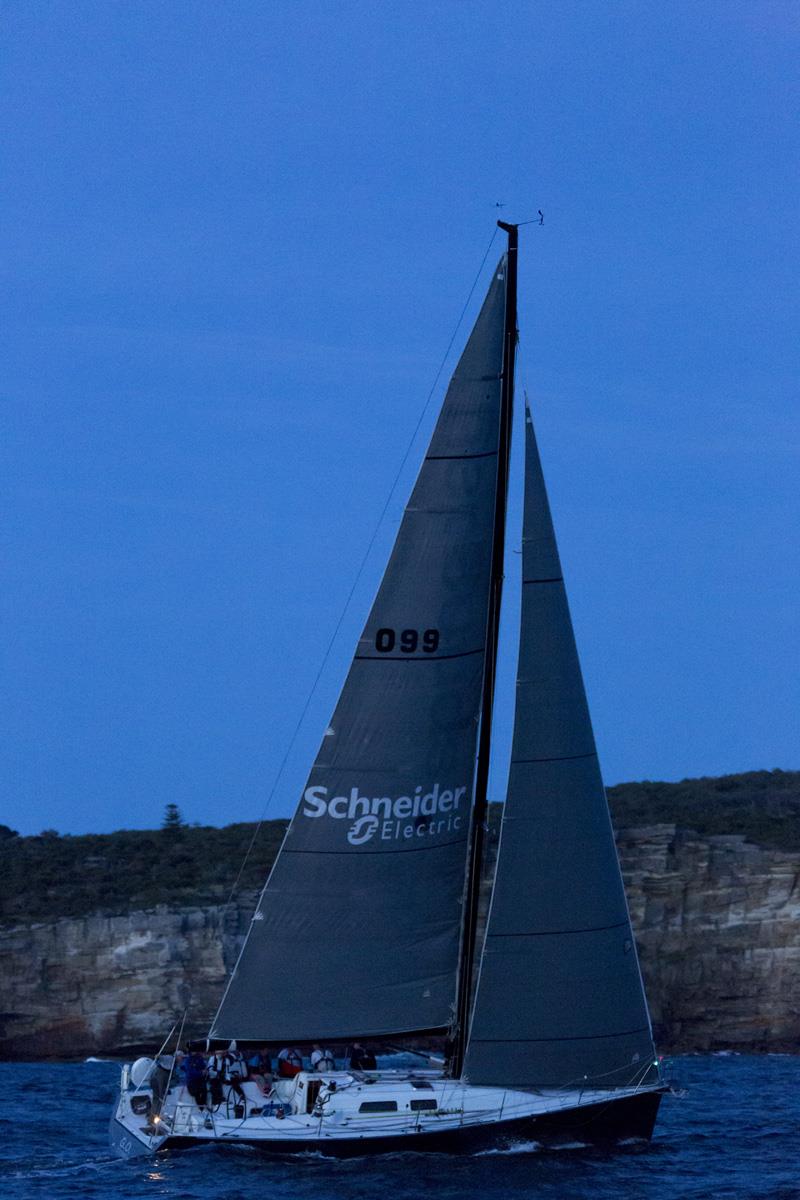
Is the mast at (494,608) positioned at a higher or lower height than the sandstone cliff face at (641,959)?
higher

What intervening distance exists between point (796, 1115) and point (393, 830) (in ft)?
34.2

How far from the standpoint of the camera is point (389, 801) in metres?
23.6

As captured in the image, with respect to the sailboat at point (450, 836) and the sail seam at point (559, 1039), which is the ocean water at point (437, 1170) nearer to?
the sailboat at point (450, 836)

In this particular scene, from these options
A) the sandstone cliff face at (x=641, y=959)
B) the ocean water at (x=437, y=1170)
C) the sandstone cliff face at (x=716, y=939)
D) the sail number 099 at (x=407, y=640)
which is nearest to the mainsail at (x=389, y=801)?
the sail number 099 at (x=407, y=640)

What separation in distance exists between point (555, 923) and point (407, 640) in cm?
412

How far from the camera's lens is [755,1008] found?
45125 mm

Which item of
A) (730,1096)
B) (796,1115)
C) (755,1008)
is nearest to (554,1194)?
(796,1115)

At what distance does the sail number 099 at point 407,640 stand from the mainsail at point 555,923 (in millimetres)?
1210

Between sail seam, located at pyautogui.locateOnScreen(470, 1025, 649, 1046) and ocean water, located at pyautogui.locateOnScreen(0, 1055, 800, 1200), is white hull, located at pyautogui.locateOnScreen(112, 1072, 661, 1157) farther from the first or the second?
sail seam, located at pyautogui.locateOnScreen(470, 1025, 649, 1046)

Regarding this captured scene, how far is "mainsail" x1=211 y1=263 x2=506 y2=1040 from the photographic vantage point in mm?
23547

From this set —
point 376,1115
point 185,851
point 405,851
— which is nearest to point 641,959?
point 185,851

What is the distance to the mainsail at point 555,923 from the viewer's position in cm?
2284

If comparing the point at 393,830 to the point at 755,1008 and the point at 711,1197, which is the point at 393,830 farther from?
the point at 755,1008

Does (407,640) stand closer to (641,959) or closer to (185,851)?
(641,959)
